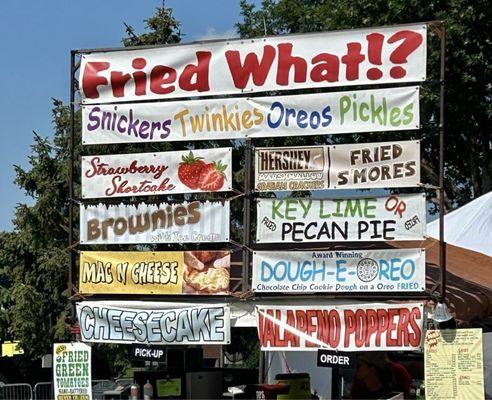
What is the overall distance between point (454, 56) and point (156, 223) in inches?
476

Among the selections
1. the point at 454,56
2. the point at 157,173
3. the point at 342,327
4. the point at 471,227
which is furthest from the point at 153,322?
the point at 454,56

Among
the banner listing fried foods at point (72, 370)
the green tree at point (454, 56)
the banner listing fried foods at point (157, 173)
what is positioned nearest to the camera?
the banner listing fried foods at point (157, 173)

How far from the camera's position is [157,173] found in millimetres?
8156

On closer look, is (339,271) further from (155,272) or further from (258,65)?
(258,65)

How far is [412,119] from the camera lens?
745 cm

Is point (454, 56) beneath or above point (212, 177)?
above

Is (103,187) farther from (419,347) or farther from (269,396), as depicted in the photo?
(419,347)

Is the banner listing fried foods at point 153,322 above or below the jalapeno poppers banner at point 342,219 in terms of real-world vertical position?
below

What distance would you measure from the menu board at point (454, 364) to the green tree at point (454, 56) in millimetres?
8178

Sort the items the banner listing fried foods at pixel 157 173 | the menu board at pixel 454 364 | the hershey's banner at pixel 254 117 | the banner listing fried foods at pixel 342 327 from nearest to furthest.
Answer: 1. the menu board at pixel 454 364
2. the banner listing fried foods at pixel 342 327
3. the hershey's banner at pixel 254 117
4. the banner listing fried foods at pixel 157 173

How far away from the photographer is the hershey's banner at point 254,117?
24.8 feet

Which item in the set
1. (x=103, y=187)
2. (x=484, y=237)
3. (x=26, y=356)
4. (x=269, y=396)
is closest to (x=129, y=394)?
(x=269, y=396)

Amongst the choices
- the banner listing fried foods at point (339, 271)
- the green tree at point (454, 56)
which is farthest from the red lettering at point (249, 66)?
the green tree at point (454, 56)

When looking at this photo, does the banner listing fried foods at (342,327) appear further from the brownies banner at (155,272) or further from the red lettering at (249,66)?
Result: the red lettering at (249,66)
